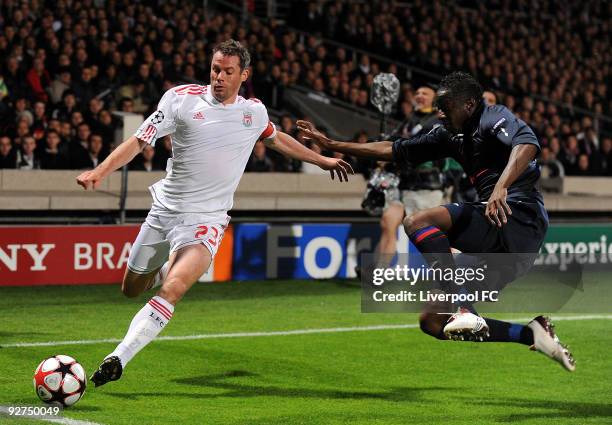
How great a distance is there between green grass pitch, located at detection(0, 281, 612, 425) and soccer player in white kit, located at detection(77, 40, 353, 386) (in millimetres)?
853

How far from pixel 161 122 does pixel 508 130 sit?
233 cm

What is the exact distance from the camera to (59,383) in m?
7.09

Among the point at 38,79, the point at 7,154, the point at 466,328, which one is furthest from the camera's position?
the point at 38,79

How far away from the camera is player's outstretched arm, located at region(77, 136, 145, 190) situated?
7094 mm

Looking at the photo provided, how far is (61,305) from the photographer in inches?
501

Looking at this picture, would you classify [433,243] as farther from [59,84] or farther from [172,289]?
[59,84]

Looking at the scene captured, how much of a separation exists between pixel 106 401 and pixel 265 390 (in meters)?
1.23

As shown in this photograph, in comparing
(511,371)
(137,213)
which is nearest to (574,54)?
(137,213)

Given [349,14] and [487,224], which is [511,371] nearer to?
[487,224]

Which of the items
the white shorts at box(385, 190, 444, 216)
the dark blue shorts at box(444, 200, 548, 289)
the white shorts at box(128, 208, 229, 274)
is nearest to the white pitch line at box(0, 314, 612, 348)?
the white shorts at box(128, 208, 229, 274)

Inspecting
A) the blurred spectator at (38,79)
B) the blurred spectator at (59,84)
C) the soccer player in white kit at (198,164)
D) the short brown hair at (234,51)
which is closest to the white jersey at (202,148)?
the soccer player in white kit at (198,164)

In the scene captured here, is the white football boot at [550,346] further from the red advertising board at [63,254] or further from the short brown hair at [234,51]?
the red advertising board at [63,254]

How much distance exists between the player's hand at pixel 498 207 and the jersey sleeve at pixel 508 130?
1.30 feet

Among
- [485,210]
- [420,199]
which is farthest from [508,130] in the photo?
[420,199]
